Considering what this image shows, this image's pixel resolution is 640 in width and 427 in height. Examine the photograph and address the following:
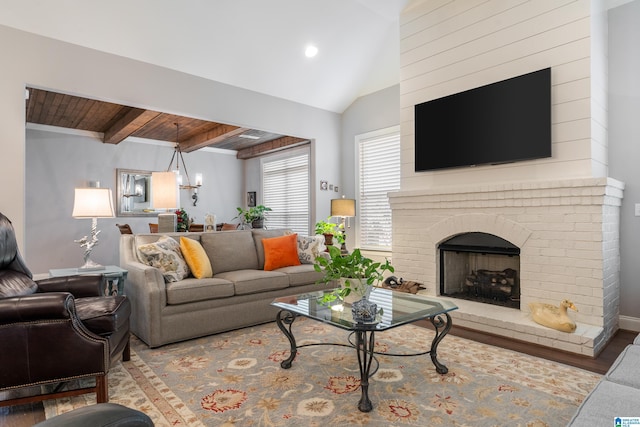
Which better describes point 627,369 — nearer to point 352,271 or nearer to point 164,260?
point 352,271

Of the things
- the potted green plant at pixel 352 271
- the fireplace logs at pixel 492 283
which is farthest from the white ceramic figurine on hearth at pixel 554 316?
the potted green plant at pixel 352 271

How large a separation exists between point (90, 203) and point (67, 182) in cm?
417

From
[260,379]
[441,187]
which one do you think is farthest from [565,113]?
[260,379]

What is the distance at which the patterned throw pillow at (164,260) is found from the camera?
338 cm

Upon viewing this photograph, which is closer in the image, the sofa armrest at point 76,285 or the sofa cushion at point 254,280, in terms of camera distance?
the sofa armrest at point 76,285

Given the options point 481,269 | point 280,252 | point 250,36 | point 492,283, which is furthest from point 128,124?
point 492,283

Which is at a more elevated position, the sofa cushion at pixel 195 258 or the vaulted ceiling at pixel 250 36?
the vaulted ceiling at pixel 250 36

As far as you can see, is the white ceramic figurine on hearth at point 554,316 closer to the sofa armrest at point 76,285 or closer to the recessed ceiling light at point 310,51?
the sofa armrest at point 76,285

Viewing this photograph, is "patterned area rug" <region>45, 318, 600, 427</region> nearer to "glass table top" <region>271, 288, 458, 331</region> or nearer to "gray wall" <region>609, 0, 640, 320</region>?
"glass table top" <region>271, 288, 458, 331</region>

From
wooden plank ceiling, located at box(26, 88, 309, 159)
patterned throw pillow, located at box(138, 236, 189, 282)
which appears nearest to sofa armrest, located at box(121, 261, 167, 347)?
patterned throw pillow, located at box(138, 236, 189, 282)

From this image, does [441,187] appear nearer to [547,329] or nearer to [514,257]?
[514,257]

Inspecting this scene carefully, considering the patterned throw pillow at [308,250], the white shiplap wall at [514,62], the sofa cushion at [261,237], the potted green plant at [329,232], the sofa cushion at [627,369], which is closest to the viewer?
the sofa cushion at [627,369]

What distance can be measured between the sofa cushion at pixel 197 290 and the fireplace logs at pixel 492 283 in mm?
2715

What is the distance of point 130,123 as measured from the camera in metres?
5.66
